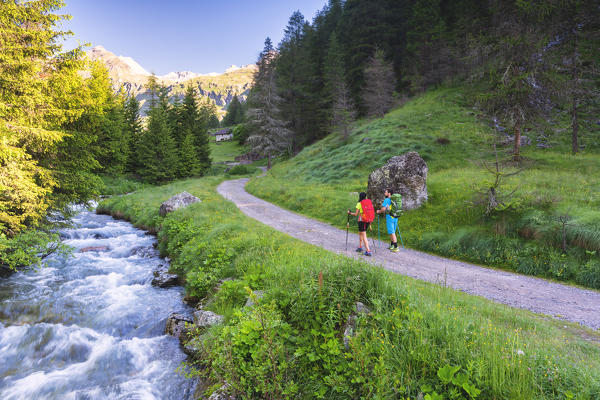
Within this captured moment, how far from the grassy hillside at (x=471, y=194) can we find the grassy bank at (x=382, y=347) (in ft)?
13.7

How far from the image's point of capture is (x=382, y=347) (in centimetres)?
341

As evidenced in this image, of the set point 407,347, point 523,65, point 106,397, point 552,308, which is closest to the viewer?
point 407,347

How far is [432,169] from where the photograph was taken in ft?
64.8

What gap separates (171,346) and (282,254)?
11.3 ft

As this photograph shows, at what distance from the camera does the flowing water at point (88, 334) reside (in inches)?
209

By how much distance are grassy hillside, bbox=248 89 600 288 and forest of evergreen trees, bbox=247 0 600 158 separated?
3784mm

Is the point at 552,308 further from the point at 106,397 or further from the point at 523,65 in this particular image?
the point at 523,65

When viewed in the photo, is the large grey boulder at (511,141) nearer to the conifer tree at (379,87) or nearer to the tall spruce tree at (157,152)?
the conifer tree at (379,87)

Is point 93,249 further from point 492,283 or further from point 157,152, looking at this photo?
A: point 157,152

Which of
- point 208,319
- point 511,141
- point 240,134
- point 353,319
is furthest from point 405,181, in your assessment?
point 240,134

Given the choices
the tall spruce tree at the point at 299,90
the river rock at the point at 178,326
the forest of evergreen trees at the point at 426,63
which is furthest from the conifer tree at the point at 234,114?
the river rock at the point at 178,326

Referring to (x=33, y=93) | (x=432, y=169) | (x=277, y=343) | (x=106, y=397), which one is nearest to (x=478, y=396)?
(x=277, y=343)

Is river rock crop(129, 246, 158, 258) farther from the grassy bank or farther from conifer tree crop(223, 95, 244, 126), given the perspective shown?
conifer tree crop(223, 95, 244, 126)

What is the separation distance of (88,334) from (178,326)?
8.07 feet
